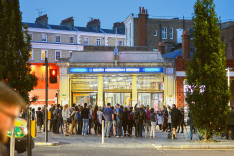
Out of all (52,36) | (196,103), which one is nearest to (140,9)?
(52,36)

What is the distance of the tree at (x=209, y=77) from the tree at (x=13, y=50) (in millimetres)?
7674

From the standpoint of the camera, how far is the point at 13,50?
18953 millimetres

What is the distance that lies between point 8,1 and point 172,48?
4243 cm

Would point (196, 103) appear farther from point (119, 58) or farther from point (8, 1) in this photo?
point (119, 58)

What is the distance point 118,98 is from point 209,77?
21.6 meters

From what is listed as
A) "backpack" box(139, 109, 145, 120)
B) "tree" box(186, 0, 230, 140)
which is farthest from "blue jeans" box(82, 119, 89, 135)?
"tree" box(186, 0, 230, 140)

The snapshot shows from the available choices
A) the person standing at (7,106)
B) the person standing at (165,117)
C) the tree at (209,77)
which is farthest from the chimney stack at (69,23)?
the person standing at (7,106)

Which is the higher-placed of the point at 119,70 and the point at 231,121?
the point at 119,70

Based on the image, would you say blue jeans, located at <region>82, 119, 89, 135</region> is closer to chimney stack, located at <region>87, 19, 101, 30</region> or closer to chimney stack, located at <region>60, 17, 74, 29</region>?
chimney stack, located at <region>60, 17, 74, 29</region>

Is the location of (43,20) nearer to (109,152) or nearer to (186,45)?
(186,45)

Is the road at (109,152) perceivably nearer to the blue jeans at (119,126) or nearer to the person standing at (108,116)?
the person standing at (108,116)

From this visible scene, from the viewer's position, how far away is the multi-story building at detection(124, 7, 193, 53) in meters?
58.4

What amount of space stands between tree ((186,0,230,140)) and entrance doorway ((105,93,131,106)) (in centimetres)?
2063

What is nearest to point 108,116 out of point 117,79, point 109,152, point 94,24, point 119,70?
point 109,152
